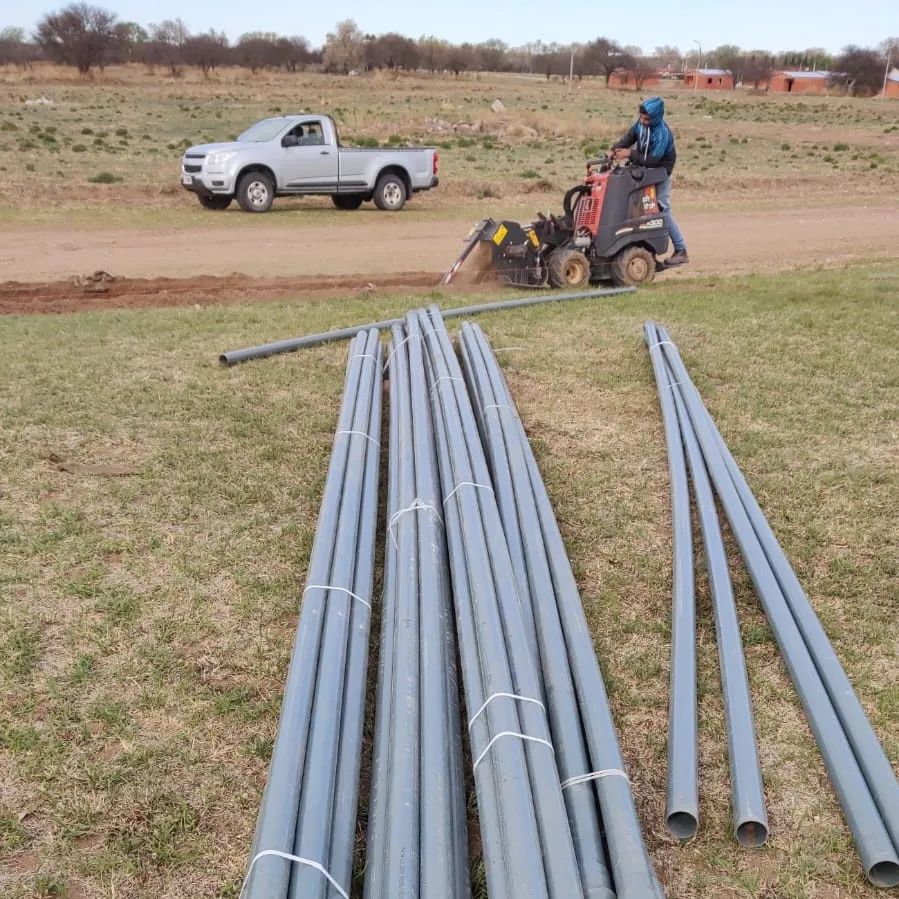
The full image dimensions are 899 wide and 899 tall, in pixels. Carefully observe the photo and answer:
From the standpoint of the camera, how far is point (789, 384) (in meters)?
6.58

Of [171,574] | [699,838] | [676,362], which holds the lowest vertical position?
[699,838]

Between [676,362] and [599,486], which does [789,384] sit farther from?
[599,486]

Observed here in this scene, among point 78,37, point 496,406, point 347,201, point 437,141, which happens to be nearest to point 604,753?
point 496,406

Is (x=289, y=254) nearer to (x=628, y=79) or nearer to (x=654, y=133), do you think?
(x=654, y=133)

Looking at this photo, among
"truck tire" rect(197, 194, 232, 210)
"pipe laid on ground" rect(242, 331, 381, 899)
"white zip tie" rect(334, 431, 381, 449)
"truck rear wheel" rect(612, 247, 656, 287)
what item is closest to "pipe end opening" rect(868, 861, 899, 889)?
"pipe laid on ground" rect(242, 331, 381, 899)

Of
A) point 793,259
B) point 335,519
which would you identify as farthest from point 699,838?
point 793,259

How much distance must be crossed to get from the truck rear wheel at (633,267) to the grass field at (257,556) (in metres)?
1.49

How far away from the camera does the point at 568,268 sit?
30.6 ft

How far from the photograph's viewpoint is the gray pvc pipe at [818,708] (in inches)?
99.6

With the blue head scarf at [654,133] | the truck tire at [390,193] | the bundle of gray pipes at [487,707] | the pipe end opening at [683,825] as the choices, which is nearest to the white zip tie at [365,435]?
the bundle of gray pipes at [487,707]

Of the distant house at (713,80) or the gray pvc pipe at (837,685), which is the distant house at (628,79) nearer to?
the distant house at (713,80)

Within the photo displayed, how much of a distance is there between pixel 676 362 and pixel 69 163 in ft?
59.8

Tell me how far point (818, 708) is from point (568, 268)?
6896mm

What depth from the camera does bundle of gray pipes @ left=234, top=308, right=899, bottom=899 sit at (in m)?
2.29
